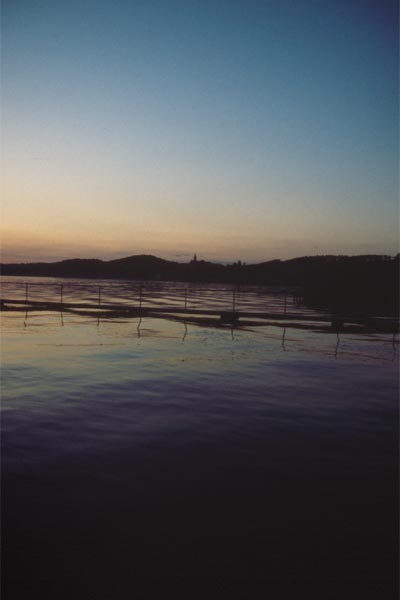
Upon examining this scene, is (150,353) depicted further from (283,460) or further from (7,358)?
(283,460)

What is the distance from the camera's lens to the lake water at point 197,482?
3.86 meters

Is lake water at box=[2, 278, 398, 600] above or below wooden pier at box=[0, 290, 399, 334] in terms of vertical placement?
below

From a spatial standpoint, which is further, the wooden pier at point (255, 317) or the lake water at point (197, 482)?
the wooden pier at point (255, 317)

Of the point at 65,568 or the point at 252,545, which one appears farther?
the point at 252,545

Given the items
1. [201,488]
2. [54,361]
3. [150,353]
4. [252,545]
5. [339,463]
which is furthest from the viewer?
[150,353]

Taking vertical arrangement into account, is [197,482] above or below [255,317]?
below

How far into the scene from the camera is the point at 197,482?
546 centimetres

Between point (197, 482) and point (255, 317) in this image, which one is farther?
point (255, 317)

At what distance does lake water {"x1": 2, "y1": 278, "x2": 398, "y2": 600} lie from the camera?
3.86 metres

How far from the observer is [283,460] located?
621 centimetres

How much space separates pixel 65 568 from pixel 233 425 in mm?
4329

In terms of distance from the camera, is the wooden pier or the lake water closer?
the lake water

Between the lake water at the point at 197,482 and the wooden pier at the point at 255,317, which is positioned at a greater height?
the wooden pier at the point at 255,317

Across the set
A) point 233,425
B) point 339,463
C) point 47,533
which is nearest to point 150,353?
point 233,425
